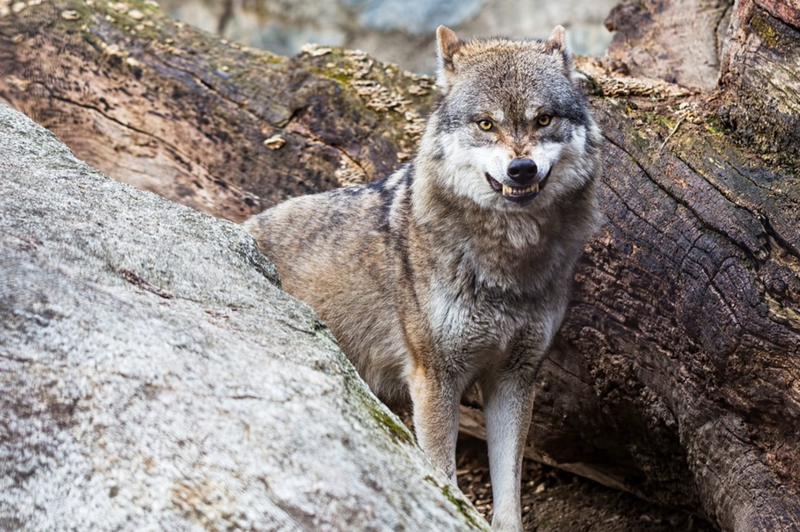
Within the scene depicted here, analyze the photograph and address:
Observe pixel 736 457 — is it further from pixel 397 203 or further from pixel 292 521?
pixel 292 521

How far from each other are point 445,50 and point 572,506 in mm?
3017

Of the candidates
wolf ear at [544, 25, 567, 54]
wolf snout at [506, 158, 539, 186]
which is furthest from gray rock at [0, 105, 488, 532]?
wolf ear at [544, 25, 567, 54]

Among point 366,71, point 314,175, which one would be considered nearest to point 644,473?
point 314,175

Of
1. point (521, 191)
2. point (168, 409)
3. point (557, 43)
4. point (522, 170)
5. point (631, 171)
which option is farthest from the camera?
point (631, 171)

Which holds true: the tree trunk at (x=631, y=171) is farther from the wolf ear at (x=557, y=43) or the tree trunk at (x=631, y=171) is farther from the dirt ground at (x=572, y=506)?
the wolf ear at (x=557, y=43)

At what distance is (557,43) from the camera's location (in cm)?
462

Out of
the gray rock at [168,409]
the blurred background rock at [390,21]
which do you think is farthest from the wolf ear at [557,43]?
the blurred background rock at [390,21]

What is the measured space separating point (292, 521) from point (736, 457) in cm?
265

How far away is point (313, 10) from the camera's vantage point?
12.8 metres

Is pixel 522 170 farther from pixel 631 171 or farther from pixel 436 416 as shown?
pixel 436 416

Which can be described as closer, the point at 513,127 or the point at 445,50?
the point at 513,127

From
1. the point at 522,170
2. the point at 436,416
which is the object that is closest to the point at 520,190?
the point at 522,170

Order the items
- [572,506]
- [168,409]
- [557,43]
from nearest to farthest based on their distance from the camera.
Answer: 1. [168,409]
2. [557,43]
3. [572,506]

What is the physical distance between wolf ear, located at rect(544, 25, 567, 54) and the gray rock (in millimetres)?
2150
